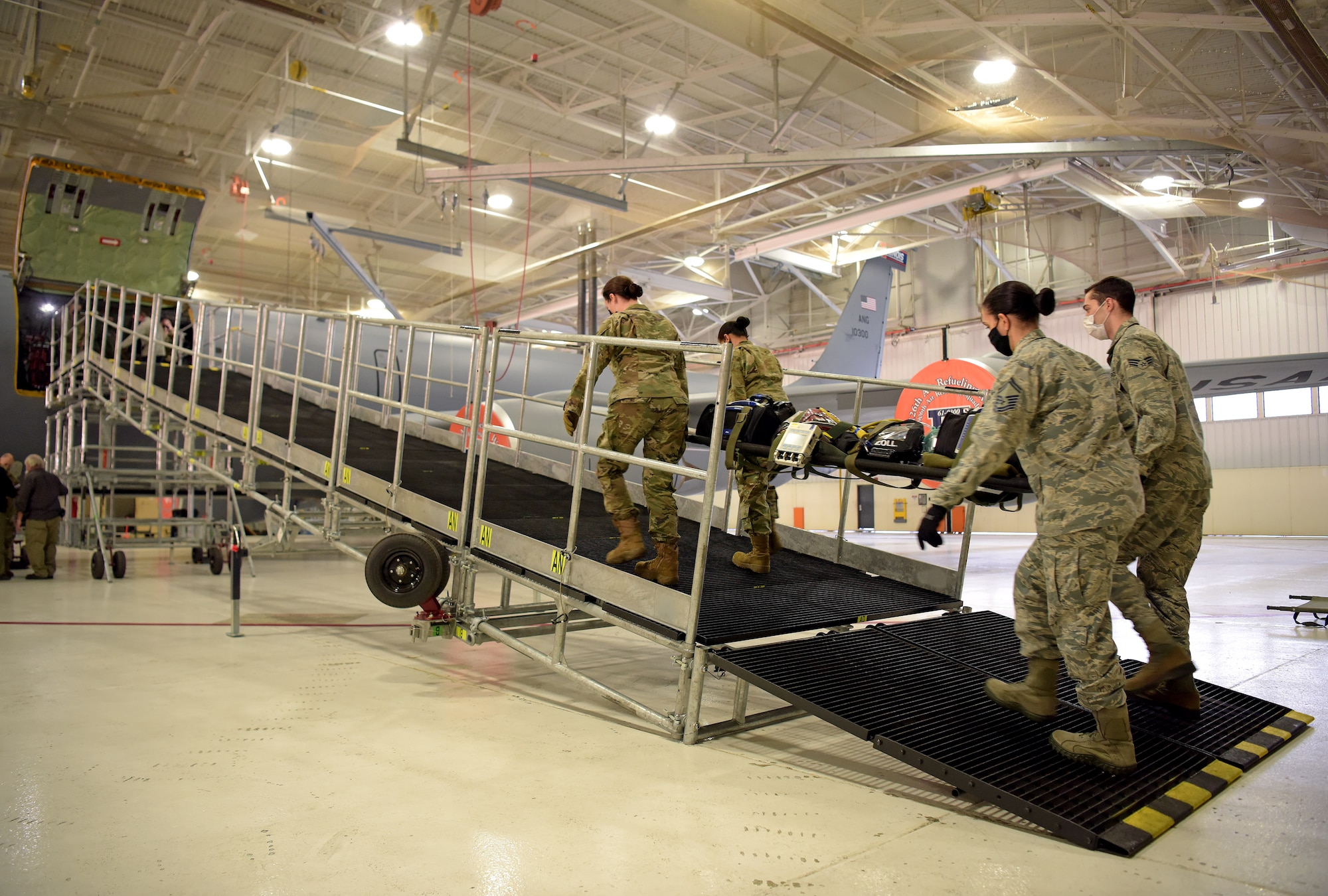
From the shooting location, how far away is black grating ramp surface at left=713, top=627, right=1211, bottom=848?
2814mm

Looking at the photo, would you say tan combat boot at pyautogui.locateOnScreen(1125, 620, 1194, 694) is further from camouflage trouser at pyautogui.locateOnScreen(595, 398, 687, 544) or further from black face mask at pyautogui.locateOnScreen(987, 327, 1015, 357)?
camouflage trouser at pyautogui.locateOnScreen(595, 398, 687, 544)

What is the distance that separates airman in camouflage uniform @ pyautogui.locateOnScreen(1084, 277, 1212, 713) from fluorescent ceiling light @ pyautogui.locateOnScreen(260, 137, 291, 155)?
1569 centimetres

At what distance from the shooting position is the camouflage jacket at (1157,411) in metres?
3.72

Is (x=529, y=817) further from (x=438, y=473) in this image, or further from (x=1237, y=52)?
(x=1237, y=52)

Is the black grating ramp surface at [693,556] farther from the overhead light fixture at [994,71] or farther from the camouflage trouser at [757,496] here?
the overhead light fixture at [994,71]

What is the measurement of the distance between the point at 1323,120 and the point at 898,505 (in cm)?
1605

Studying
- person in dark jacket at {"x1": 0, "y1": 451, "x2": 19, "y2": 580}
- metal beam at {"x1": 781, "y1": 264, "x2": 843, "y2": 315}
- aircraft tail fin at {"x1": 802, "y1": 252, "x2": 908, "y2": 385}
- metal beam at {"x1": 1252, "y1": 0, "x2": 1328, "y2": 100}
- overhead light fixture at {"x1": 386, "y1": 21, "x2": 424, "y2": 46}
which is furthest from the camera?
metal beam at {"x1": 781, "y1": 264, "x2": 843, "y2": 315}

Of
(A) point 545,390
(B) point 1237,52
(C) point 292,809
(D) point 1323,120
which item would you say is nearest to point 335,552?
(A) point 545,390

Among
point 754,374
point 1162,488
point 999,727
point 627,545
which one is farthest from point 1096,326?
point 627,545

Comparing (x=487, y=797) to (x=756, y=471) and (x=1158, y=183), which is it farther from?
(x=1158, y=183)

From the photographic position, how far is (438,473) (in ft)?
20.8

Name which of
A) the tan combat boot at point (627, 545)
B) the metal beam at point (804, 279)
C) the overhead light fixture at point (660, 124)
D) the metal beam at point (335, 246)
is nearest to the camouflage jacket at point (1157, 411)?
the tan combat boot at point (627, 545)

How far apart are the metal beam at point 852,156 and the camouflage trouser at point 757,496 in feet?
29.6

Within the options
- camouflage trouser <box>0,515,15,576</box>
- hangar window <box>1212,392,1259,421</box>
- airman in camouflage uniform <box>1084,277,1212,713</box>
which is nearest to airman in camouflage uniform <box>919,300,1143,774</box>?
airman in camouflage uniform <box>1084,277,1212,713</box>
